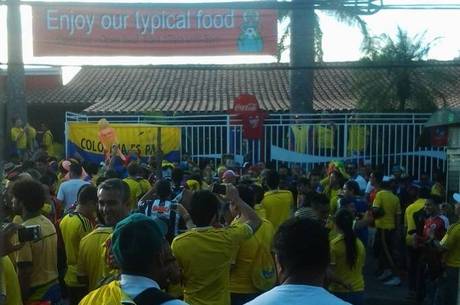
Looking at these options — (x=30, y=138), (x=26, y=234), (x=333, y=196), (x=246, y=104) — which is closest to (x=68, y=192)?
(x=333, y=196)

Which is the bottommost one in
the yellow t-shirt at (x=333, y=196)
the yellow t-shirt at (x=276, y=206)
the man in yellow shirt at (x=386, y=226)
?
the man in yellow shirt at (x=386, y=226)

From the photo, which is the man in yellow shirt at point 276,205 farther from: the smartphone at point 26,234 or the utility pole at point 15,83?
the utility pole at point 15,83

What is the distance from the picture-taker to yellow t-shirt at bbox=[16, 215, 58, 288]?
5.55 m

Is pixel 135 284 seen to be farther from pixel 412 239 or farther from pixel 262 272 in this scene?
pixel 412 239

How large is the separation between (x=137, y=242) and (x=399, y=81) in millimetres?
17378

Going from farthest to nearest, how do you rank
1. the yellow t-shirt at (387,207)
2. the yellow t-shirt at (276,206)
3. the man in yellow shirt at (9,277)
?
the yellow t-shirt at (387,207)
the yellow t-shirt at (276,206)
the man in yellow shirt at (9,277)

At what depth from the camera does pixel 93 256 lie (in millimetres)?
5336

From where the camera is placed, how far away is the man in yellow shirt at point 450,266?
852 cm

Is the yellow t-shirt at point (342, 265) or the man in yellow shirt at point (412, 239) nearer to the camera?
the yellow t-shirt at point (342, 265)

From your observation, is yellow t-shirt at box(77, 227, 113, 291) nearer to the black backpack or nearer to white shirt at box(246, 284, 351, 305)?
the black backpack

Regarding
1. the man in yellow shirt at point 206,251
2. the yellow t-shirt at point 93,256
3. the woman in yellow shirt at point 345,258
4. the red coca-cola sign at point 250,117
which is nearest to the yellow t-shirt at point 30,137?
the red coca-cola sign at point 250,117

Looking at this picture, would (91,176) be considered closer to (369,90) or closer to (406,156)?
(406,156)

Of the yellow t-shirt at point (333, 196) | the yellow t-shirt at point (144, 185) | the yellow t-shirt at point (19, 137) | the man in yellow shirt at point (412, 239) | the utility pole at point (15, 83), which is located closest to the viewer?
the man in yellow shirt at point (412, 239)

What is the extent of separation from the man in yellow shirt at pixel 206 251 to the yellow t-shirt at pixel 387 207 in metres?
6.03
